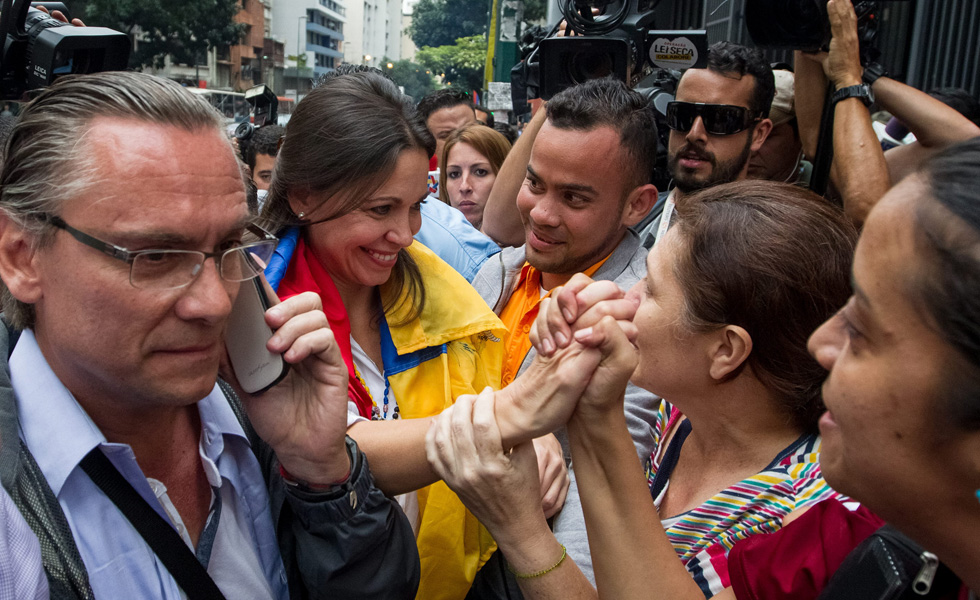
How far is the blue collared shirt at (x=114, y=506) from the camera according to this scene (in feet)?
4.41

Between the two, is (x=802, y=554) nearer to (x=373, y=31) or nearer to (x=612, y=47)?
(x=612, y=47)

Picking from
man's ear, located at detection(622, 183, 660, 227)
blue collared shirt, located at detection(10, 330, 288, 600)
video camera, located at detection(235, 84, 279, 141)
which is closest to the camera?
blue collared shirt, located at detection(10, 330, 288, 600)

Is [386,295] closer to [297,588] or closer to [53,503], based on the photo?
[297,588]

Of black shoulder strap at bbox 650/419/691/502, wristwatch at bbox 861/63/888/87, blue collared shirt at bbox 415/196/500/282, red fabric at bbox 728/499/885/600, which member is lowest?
black shoulder strap at bbox 650/419/691/502

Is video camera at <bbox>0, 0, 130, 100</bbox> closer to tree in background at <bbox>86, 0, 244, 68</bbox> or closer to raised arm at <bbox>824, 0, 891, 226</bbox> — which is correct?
raised arm at <bbox>824, 0, 891, 226</bbox>

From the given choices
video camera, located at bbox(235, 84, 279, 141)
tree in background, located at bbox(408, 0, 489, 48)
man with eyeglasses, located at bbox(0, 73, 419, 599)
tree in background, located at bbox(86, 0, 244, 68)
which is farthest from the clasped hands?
tree in background, located at bbox(408, 0, 489, 48)

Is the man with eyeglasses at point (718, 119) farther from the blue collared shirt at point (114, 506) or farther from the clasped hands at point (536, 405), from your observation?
the blue collared shirt at point (114, 506)

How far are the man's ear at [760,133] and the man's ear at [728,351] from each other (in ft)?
7.25

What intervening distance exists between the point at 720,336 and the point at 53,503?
1.36 m

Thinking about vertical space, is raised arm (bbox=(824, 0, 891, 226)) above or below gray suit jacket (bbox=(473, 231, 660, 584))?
above

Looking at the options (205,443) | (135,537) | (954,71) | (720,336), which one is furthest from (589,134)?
(954,71)

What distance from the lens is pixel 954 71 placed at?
5145 millimetres

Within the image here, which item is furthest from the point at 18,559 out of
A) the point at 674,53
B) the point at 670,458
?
the point at 674,53

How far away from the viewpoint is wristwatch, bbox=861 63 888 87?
3207 mm
